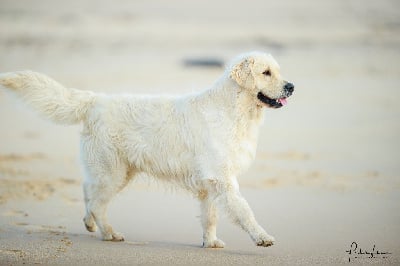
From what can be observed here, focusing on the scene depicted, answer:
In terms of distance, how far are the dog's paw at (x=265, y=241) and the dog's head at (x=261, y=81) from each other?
1.41m

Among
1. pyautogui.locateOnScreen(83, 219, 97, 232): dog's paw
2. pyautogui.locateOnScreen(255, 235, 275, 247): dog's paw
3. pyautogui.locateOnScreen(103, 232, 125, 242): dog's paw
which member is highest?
pyautogui.locateOnScreen(83, 219, 97, 232): dog's paw

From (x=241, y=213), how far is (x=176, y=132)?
1151 millimetres

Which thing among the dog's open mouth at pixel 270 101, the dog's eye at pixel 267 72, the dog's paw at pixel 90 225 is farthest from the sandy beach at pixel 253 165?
the dog's eye at pixel 267 72

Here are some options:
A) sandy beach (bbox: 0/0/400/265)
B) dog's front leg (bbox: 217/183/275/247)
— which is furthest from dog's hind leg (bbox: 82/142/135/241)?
dog's front leg (bbox: 217/183/275/247)

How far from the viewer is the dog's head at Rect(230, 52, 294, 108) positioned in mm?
7410

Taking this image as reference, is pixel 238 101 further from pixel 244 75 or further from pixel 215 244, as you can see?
pixel 215 244

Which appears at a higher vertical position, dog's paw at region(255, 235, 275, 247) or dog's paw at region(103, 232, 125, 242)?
dog's paw at region(255, 235, 275, 247)

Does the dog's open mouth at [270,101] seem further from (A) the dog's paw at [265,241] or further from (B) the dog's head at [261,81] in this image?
(A) the dog's paw at [265,241]

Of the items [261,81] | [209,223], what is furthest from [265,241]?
[261,81]

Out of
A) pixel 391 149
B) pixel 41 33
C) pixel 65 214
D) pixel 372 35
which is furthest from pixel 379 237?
pixel 41 33

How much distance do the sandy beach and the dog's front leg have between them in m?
0.20

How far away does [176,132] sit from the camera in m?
7.58

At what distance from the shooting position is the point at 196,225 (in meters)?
8.48

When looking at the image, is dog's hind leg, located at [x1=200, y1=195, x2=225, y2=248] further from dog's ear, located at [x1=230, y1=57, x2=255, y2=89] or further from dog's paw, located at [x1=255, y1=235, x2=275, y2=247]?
dog's ear, located at [x1=230, y1=57, x2=255, y2=89]
